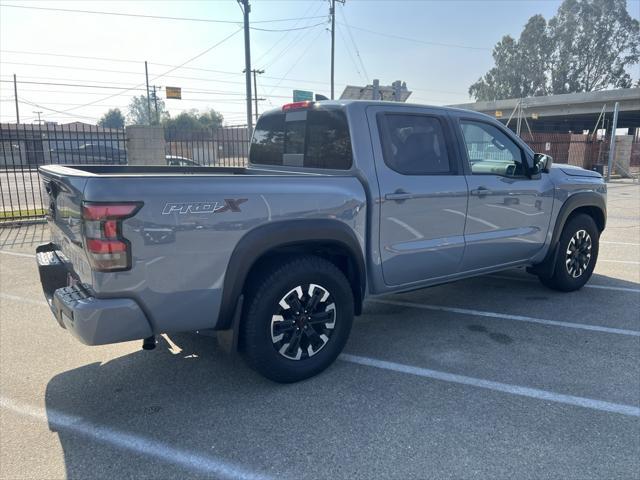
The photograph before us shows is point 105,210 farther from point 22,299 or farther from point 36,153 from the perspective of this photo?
point 36,153

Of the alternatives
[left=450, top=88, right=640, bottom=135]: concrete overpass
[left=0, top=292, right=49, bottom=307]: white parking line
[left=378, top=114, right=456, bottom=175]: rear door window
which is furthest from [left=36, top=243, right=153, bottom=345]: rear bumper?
[left=450, top=88, right=640, bottom=135]: concrete overpass

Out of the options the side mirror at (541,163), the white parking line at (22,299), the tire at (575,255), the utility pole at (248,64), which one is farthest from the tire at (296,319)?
the utility pole at (248,64)

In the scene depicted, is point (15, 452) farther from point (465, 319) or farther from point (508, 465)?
point (465, 319)

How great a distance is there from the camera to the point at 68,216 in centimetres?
295

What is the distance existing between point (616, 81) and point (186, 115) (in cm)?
7323

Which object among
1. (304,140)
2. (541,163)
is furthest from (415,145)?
(541,163)

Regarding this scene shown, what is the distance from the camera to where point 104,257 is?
2588 millimetres

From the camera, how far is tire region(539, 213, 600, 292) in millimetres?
5320

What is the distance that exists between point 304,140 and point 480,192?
1632 mm

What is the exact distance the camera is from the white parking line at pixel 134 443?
251 centimetres

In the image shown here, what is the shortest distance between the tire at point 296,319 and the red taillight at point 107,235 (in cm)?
87

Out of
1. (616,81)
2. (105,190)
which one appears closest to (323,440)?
(105,190)

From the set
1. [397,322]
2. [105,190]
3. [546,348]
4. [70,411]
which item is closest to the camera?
[105,190]

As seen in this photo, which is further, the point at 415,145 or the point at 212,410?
the point at 415,145
